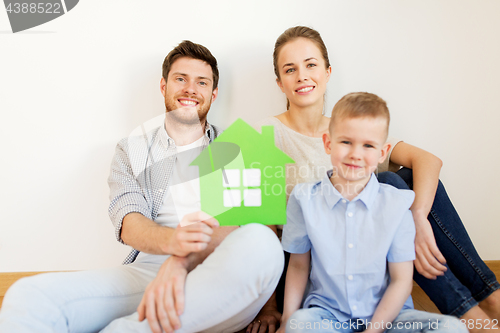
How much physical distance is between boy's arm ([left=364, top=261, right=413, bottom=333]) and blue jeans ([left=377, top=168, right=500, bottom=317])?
0.16 meters

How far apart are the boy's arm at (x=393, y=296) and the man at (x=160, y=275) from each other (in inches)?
10.8

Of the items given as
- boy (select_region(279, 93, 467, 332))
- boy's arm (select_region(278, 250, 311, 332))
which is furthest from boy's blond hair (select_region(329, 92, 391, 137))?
boy's arm (select_region(278, 250, 311, 332))

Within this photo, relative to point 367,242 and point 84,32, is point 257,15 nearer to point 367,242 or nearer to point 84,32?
point 84,32

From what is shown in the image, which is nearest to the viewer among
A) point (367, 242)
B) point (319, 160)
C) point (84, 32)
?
point (367, 242)

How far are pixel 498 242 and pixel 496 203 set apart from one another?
19cm

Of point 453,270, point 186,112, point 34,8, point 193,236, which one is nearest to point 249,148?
point 193,236

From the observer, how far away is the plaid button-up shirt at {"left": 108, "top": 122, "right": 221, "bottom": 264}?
1068 millimetres

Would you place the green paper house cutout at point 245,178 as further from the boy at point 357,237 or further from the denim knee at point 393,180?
the denim knee at point 393,180

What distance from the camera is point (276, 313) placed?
1063 millimetres

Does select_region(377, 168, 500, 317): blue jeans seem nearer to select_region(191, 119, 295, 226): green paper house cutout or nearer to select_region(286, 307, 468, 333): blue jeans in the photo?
select_region(286, 307, 468, 333): blue jeans

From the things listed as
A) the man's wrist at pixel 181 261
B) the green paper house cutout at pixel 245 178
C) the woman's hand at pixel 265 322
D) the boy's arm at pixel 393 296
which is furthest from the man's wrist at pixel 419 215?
the man's wrist at pixel 181 261

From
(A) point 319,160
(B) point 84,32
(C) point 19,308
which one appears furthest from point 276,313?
(B) point 84,32

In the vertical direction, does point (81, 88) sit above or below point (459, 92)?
above

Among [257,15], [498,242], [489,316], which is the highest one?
[257,15]
